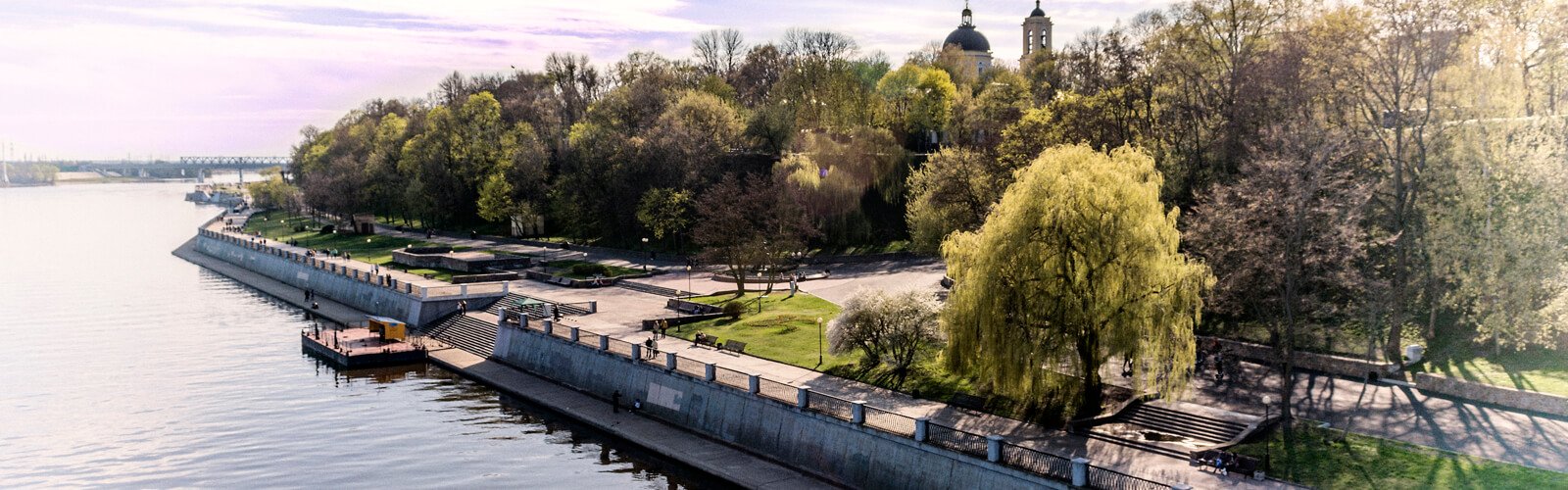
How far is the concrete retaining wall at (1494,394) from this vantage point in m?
28.5

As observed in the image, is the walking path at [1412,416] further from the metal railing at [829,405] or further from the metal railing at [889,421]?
the metal railing at [829,405]

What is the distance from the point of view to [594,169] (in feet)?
270

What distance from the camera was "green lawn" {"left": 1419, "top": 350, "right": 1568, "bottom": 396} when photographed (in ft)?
101

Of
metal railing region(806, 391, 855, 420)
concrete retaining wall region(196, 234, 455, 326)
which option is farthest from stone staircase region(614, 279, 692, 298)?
metal railing region(806, 391, 855, 420)

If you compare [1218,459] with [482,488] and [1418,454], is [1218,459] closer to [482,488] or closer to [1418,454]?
[1418,454]

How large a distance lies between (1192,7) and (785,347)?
961 inches

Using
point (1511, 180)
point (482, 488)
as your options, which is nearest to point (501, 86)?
point (482, 488)

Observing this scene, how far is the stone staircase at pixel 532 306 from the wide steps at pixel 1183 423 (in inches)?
1156

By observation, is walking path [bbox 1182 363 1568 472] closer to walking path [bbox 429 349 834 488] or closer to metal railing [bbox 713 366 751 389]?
walking path [bbox 429 349 834 488]

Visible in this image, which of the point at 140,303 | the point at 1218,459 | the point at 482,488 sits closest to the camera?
the point at 1218,459

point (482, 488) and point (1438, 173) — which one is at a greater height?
point (1438, 173)

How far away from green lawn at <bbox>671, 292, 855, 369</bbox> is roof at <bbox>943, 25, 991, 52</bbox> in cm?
9012

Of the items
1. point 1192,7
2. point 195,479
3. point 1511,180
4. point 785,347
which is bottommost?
point 195,479

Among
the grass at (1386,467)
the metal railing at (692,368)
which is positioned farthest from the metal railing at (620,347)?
the grass at (1386,467)
